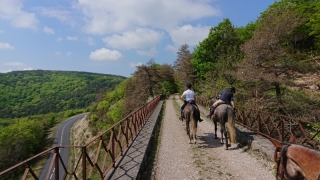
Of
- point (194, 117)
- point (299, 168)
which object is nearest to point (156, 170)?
point (194, 117)

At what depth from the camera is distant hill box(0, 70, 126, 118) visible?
12975 cm

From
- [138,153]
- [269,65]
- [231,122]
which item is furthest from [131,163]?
[269,65]

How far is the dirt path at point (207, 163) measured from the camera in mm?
6001

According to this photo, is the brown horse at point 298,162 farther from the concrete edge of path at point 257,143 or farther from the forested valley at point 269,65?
the forested valley at point 269,65

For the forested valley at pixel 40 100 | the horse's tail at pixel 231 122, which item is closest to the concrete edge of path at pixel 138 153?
the horse's tail at pixel 231 122

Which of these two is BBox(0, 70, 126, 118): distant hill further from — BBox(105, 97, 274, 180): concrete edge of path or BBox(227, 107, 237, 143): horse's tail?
BBox(227, 107, 237, 143): horse's tail

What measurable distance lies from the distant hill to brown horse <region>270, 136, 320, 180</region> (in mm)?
114736

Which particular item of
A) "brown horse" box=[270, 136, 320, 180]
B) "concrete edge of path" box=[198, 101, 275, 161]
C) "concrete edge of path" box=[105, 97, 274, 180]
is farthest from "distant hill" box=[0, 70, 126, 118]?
"brown horse" box=[270, 136, 320, 180]

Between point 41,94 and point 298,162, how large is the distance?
182 meters

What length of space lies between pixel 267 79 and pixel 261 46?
2.54 m

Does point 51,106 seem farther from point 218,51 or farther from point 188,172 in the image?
point 188,172

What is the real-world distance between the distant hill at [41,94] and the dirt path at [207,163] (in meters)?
109

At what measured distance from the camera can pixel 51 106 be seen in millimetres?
140750

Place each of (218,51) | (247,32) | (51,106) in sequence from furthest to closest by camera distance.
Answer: (51,106) < (247,32) < (218,51)
